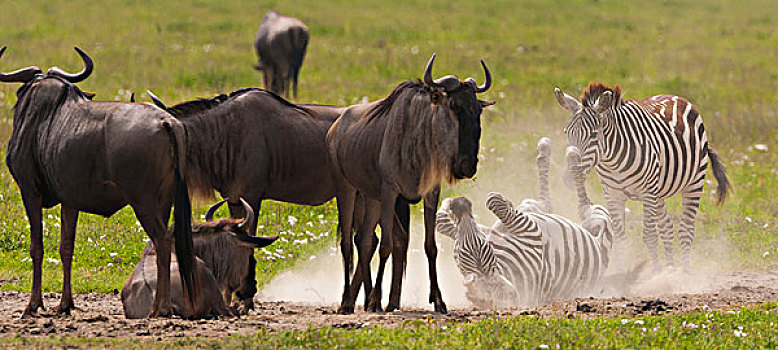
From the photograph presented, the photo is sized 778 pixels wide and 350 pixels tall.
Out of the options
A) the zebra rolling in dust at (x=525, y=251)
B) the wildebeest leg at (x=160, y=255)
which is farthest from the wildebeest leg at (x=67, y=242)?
the zebra rolling in dust at (x=525, y=251)

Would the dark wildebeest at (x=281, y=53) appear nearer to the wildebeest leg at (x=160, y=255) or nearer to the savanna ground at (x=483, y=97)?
the savanna ground at (x=483, y=97)

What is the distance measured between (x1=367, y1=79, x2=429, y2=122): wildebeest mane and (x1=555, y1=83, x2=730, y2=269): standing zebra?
10.2ft

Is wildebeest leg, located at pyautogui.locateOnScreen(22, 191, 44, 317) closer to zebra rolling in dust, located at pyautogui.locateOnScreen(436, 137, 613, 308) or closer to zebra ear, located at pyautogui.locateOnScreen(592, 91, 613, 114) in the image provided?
zebra rolling in dust, located at pyautogui.locateOnScreen(436, 137, 613, 308)

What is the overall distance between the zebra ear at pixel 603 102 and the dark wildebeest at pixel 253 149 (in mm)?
3118

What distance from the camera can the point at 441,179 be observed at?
892cm

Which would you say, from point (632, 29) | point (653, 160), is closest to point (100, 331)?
point (653, 160)

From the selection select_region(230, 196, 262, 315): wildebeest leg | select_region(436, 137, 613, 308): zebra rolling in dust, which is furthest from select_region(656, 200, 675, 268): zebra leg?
select_region(230, 196, 262, 315): wildebeest leg

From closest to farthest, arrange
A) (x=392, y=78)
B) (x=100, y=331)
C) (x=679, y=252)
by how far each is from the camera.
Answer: (x=100, y=331), (x=679, y=252), (x=392, y=78)

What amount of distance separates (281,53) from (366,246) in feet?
49.6

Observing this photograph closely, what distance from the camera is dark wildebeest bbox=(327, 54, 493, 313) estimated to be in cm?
874

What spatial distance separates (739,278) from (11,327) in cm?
777

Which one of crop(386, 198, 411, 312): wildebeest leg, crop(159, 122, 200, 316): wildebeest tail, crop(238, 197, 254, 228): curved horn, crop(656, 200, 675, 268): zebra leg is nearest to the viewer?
crop(159, 122, 200, 316): wildebeest tail

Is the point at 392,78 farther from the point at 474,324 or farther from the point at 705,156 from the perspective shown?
the point at 474,324

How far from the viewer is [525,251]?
1095 cm
